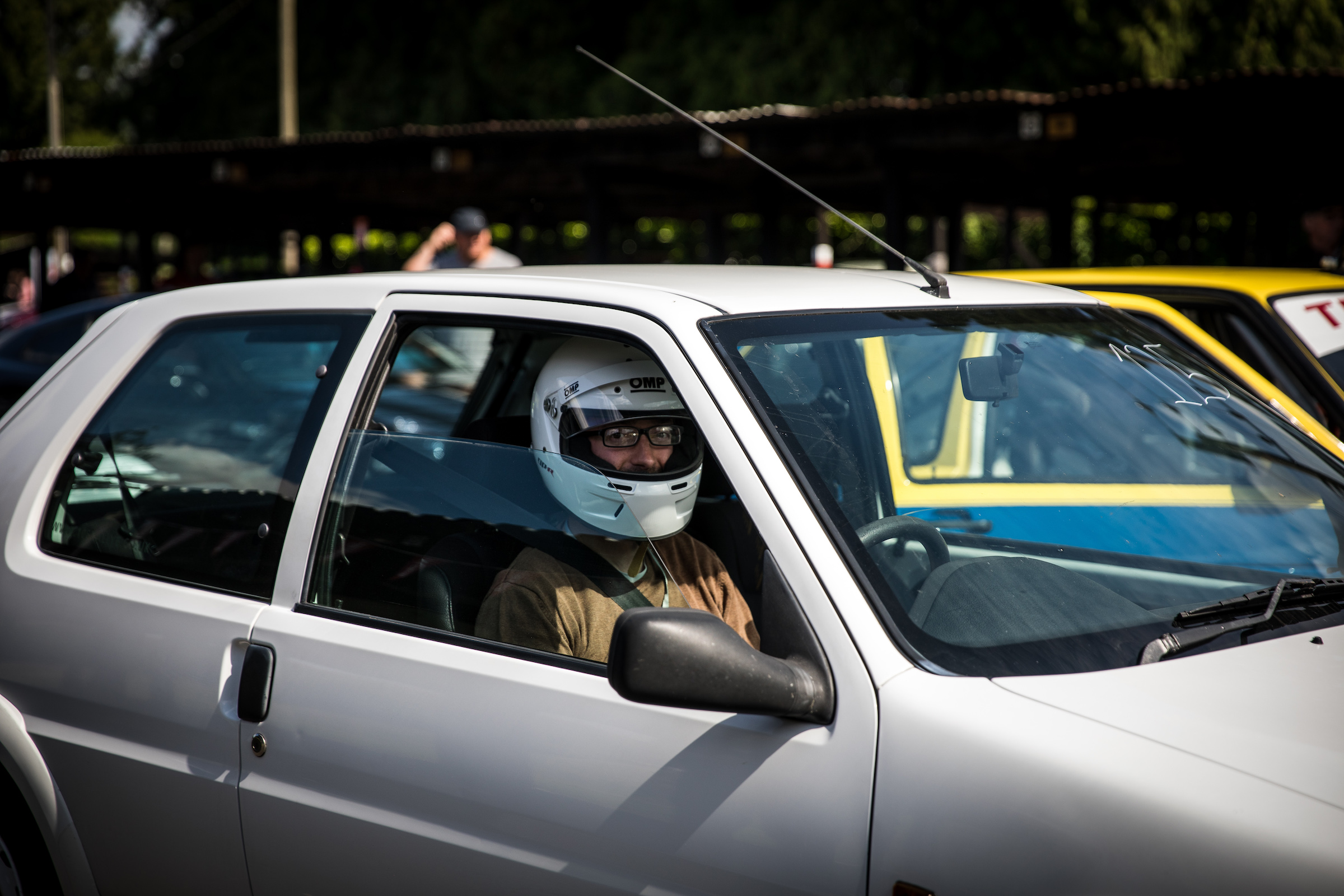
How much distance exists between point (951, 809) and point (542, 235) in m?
24.1

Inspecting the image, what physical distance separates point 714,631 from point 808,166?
11433 millimetres

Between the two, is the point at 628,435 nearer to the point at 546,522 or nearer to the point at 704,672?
the point at 546,522

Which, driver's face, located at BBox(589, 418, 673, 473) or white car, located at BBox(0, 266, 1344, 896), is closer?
white car, located at BBox(0, 266, 1344, 896)

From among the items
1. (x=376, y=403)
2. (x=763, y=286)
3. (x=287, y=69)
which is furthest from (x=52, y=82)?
(x=763, y=286)

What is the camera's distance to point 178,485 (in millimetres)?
2734

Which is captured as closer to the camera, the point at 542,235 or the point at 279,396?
the point at 279,396

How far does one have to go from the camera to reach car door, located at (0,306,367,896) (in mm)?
2047

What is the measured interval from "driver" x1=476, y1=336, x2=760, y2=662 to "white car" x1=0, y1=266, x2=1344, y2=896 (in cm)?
5

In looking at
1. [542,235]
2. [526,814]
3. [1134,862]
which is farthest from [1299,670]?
[542,235]

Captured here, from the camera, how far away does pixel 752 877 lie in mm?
1553

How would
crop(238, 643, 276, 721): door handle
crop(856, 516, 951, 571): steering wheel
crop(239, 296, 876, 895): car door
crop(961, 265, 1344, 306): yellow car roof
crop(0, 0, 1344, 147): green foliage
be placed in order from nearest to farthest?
crop(239, 296, 876, 895): car door, crop(856, 516, 951, 571): steering wheel, crop(238, 643, 276, 721): door handle, crop(961, 265, 1344, 306): yellow car roof, crop(0, 0, 1344, 147): green foliage

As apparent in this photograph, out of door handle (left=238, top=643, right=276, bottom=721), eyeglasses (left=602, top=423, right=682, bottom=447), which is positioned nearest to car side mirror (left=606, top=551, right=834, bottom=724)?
eyeglasses (left=602, top=423, right=682, bottom=447)

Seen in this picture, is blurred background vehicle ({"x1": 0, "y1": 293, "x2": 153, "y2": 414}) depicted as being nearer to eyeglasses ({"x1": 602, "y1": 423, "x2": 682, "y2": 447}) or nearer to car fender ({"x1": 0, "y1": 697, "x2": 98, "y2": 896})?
car fender ({"x1": 0, "y1": 697, "x2": 98, "y2": 896})

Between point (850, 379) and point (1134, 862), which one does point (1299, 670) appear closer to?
point (1134, 862)
